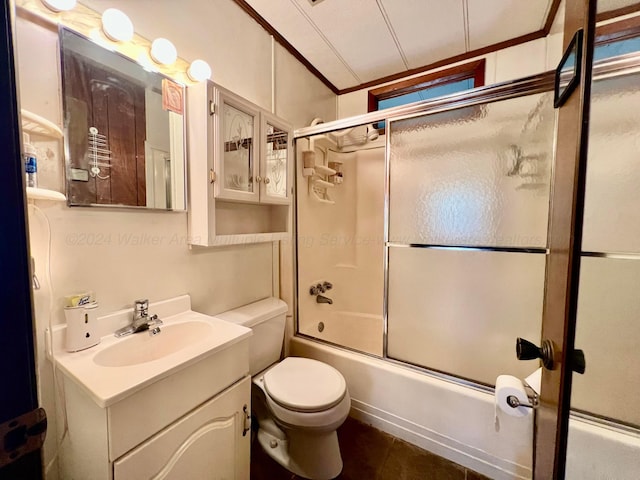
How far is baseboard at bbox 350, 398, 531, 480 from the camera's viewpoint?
48.0 inches

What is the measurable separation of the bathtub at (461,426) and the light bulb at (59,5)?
1.91 meters

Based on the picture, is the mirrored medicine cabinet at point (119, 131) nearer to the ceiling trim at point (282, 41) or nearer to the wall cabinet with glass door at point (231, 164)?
the wall cabinet with glass door at point (231, 164)

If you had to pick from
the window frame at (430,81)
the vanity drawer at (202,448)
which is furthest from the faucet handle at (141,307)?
the window frame at (430,81)

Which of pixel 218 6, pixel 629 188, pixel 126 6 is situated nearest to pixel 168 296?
pixel 126 6

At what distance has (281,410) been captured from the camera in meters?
1.18

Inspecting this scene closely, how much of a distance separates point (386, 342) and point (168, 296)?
127 centimetres

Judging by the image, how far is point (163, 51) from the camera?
112 centimetres

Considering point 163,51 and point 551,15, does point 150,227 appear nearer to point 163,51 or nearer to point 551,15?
point 163,51

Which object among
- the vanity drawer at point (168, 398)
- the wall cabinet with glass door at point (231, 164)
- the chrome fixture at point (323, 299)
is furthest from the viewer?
Answer: the chrome fixture at point (323, 299)

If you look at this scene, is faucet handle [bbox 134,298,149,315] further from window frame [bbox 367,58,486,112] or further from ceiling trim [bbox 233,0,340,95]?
window frame [bbox 367,58,486,112]

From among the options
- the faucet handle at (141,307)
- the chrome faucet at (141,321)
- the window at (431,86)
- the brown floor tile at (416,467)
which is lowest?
the brown floor tile at (416,467)

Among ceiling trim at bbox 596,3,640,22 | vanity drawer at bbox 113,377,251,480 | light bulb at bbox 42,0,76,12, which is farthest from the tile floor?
light bulb at bbox 42,0,76,12

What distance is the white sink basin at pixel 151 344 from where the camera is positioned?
943mm

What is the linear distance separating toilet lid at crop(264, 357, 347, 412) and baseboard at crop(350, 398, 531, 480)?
0.45 m
